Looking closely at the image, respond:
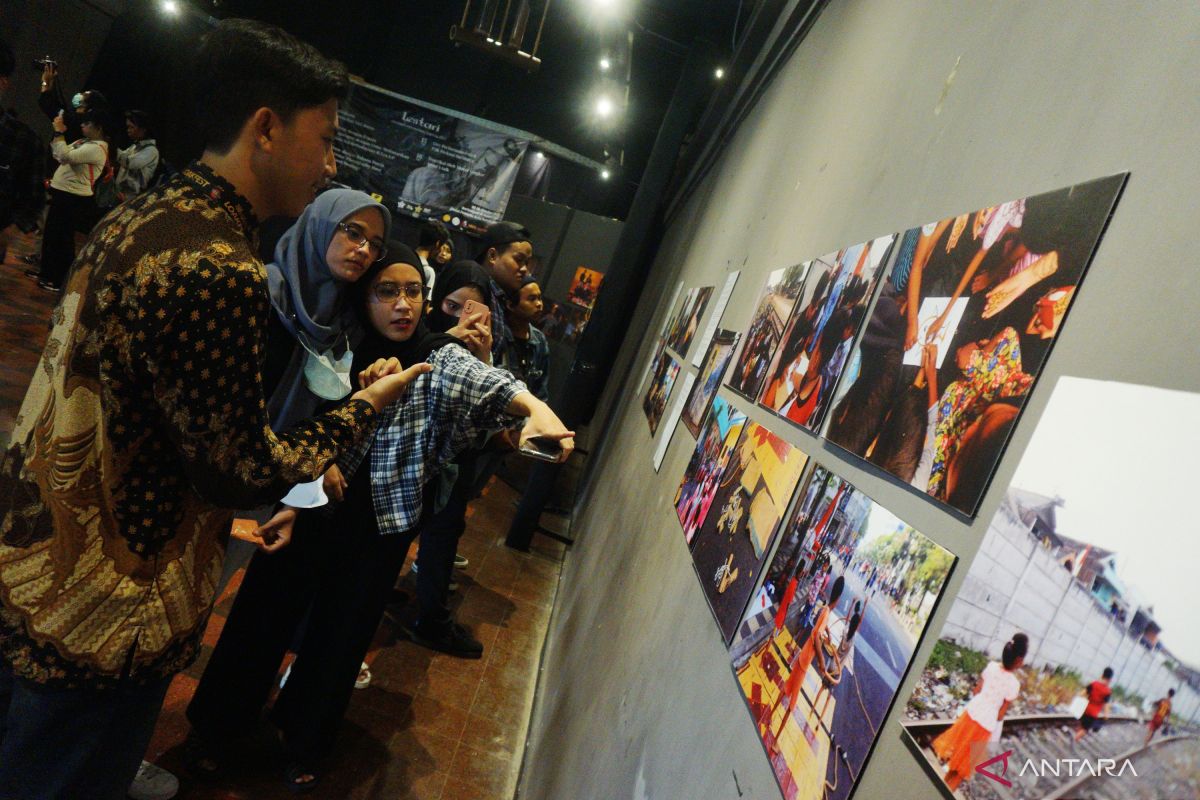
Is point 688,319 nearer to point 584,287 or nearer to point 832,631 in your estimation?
point 832,631

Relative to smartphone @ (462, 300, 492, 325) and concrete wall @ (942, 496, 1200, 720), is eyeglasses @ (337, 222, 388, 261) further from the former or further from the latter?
concrete wall @ (942, 496, 1200, 720)

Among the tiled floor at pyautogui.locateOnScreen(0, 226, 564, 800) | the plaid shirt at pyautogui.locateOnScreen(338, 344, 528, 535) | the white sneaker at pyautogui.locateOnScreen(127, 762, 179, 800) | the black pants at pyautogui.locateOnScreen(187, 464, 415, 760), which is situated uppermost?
the plaid shirt at pyautogui.locateOnScreen(338, 344, 528, 535)

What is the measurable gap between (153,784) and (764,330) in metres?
2.24

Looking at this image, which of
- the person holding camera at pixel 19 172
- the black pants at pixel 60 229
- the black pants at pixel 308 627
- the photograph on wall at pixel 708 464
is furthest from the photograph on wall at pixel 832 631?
the black pants at pixel 60 229

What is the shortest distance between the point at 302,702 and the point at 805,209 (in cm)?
225

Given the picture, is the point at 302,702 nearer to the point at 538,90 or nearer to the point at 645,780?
the point at 645,780

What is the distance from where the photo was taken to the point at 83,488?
121 centimetres

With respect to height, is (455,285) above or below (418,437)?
above

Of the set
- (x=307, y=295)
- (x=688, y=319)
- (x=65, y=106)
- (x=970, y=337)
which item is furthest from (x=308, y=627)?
(x=65, y=106)

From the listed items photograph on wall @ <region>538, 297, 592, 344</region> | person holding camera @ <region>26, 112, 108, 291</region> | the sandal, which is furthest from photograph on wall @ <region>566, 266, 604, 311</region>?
the sandal

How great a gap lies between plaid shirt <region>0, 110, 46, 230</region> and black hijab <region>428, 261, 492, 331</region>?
9.28 ft

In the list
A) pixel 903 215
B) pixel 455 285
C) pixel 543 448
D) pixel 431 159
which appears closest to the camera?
pixel 903 215

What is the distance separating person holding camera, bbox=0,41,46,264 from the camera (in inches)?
165

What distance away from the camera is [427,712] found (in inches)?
126
